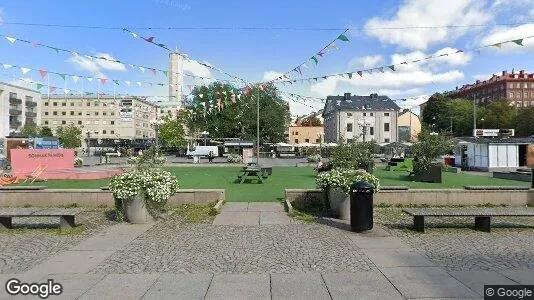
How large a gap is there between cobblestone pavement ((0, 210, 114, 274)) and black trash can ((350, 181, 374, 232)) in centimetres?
539

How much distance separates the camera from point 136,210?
10.1 meters

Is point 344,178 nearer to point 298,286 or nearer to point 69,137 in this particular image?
point 298,286

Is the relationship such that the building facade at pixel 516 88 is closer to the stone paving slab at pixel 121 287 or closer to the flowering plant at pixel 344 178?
the flowering plant at pixel 344 178

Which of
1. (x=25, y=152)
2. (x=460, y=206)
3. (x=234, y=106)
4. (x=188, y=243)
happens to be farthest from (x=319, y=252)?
(x=234, y=106)

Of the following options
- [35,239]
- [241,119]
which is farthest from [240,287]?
[241,119]

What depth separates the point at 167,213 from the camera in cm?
1148

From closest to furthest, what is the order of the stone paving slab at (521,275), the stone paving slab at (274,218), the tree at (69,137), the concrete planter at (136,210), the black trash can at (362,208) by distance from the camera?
the stone paving slab at (521,275) < the black trash can at (362,208) < the concrete planter at (136,210) < the stone paving slab at (274,218) < the tree at (69,137)

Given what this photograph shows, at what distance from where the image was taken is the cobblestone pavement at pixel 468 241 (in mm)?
6727

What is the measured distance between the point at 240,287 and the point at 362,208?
4.22m

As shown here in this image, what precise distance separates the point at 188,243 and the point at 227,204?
15.5ft

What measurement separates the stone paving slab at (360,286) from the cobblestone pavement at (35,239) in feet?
14.5

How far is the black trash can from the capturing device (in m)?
9.05

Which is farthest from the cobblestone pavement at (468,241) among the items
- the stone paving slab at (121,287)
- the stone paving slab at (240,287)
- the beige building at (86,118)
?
the beige building at (86,118)

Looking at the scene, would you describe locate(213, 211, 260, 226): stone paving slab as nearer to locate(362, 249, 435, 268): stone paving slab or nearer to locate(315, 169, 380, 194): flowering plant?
locate(315, 169, 380, 194): flowering plant
